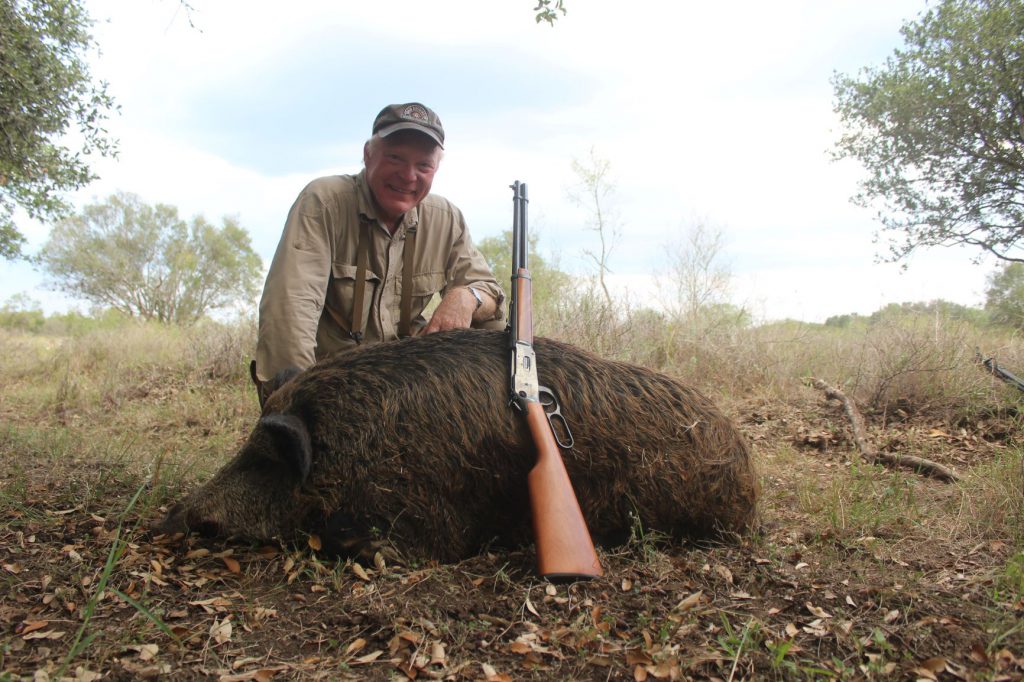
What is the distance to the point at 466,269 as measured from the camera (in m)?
5.08

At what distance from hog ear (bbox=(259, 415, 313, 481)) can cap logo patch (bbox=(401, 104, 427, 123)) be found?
2.25 meters

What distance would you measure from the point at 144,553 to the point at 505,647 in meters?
1.86

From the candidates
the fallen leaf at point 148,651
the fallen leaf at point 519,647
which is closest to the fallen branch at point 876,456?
the fallen leaf at point 519,647

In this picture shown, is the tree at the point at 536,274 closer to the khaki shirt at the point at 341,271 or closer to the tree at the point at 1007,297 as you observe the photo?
the khaki shirt at the point at 341,271

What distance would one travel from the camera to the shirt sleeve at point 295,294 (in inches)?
158

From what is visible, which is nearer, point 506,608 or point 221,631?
point 221,631

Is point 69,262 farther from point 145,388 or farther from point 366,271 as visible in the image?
point 366,271

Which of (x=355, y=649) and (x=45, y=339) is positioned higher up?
(x=45, y=339)

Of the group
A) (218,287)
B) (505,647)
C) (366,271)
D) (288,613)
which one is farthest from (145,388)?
(218,287)

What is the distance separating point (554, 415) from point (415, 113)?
238 cm

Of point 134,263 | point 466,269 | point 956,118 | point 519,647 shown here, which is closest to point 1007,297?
point 956,118

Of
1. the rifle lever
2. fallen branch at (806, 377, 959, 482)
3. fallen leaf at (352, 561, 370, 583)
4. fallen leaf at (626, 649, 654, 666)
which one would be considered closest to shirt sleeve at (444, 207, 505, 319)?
the rifle lever

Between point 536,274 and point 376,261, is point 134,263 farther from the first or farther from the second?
point 376,261

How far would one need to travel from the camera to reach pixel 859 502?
156 inches
